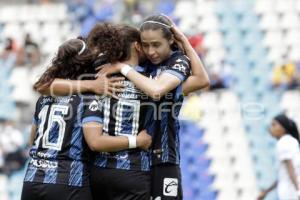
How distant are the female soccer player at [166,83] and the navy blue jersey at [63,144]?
0.40 meters

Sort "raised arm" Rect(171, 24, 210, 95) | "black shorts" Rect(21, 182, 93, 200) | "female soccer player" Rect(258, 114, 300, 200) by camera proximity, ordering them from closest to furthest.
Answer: "black shorts" Rect(21, 182, 93, 200) → "raised arm" Rect(171, 24, 210, 95) → "female soccer player" Rect(258, 114, 300, 200)

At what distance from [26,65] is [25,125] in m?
1.74

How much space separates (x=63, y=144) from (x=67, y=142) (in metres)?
0.03

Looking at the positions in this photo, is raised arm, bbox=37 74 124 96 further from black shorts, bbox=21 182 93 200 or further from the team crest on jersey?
black shorts, bbox=21 182 93 200

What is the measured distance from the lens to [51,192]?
540cm

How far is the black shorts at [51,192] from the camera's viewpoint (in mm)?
5398

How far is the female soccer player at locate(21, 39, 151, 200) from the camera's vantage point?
543cm

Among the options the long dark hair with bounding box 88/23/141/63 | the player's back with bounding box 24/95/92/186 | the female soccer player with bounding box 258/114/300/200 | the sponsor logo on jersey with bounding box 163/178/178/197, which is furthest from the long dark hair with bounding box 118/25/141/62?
the female soccer player with bounding box 258/114/300/200

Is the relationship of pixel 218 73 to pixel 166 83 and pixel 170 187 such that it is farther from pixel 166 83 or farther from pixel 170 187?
pixel 166 83

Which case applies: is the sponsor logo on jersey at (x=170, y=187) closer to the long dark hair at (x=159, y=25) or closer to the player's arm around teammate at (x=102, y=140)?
the player's arm around teammate at (x=102, y=140)

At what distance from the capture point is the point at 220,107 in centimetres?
1384

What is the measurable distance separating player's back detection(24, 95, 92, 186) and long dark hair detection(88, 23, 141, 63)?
36cm

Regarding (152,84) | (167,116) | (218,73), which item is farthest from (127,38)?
(218,73)

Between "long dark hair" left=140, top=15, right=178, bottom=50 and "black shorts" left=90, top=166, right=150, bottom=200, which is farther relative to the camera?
"long dark hair" left=140, top=15, right=178, bottom=50
